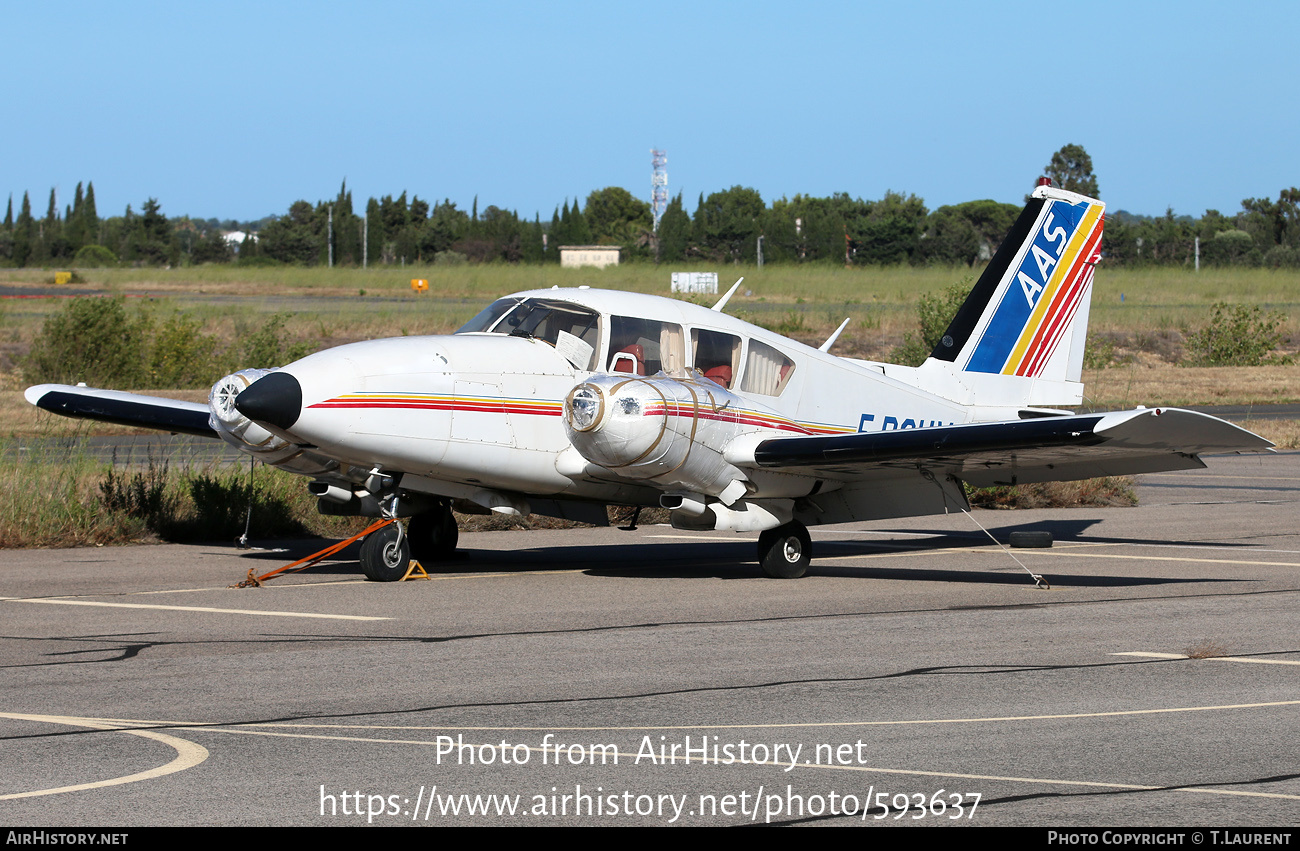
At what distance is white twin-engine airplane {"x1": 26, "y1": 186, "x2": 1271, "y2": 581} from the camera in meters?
11.6

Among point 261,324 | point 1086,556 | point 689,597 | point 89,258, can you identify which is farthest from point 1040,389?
point 89,258

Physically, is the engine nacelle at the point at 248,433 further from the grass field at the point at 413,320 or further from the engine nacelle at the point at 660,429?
the grass field at the point at 413,320

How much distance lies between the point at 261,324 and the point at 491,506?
123 ft

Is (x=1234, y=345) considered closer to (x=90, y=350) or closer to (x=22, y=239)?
(x=90, y=350)

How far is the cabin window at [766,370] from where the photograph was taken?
13.7 m

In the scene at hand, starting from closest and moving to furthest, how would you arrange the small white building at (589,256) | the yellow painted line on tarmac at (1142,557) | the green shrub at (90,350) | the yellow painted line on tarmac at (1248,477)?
the yellow painted line on tarmac at (1142,557), the yellow painted line on tarmac at (1248,477), the green shrub at (90,350), the small white building at (589,256)

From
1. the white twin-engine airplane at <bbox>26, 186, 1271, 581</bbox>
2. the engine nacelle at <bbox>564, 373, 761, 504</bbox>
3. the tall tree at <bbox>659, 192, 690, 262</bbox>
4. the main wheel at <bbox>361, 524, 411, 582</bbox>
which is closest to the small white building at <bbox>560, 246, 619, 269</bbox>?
the tall tree at <bbox>659, 192, 690, 262</bbox>

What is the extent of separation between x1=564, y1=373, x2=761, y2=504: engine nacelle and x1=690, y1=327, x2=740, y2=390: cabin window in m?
0.42

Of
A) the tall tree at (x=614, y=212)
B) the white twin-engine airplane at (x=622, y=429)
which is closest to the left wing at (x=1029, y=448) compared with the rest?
the white twin-engine airplane at (x=622, y=429)

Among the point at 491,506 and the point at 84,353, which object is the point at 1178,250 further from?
the point at 491,506

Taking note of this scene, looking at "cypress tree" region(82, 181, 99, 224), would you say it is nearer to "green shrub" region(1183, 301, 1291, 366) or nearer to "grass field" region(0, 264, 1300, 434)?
"grass field" region(0, 264, 1300, 434)

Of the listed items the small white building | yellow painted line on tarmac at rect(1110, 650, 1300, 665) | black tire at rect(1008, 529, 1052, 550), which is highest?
the small white building

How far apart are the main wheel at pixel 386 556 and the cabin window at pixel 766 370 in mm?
3726

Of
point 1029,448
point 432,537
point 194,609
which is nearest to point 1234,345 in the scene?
point 1029,448
